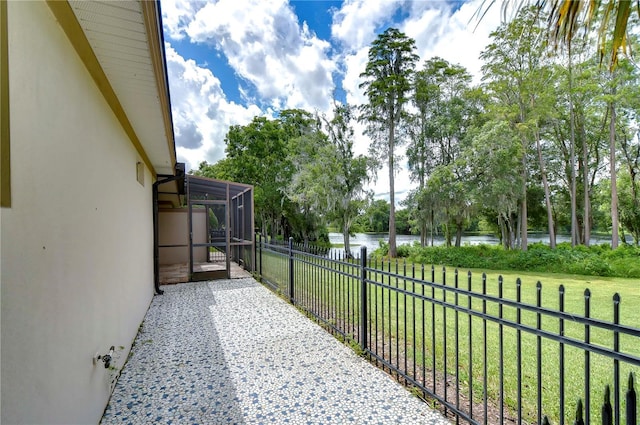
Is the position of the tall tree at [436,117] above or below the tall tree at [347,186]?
above

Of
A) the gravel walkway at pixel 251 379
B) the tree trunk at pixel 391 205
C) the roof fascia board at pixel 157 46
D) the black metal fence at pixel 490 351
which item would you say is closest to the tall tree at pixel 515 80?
the tree trunk at pixel 391 205

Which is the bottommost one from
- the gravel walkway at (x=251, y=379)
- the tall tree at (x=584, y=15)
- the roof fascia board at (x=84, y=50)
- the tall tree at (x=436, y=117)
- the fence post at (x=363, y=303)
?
the gravel walkway at (x=251, y=379)

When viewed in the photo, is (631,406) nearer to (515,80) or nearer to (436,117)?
(515,80)

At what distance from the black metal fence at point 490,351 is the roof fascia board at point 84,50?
2889mm

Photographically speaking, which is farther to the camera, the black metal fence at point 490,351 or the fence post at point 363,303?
the fence post at point 363,303

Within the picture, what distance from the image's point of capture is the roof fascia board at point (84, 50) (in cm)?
161

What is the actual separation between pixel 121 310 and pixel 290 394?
6.58 feet

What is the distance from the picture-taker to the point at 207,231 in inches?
456

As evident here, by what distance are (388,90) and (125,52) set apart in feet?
51.7

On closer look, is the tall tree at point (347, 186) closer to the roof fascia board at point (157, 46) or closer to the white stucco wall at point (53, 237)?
the roof fascia board at point (157, 46)

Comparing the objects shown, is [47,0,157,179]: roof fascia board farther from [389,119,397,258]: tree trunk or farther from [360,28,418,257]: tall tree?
[360,28,418,257]: tall tree

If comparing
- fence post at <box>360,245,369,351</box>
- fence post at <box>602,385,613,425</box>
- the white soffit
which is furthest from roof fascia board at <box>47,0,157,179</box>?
fence post at <box>602,385,613,425</box>

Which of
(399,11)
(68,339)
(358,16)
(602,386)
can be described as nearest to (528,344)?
(602,386)

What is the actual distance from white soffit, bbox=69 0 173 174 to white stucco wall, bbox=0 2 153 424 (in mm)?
167
